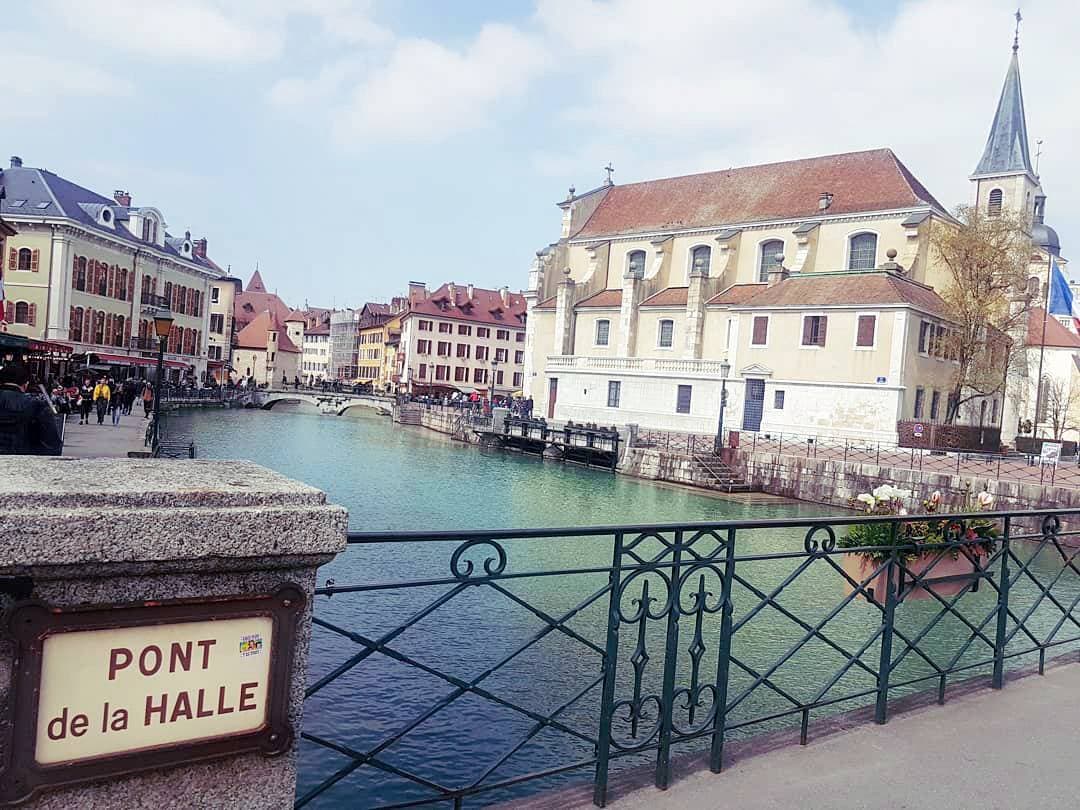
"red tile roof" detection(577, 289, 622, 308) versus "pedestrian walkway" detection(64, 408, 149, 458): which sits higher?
"red tile roof" detection(577, 289, 622, 308)

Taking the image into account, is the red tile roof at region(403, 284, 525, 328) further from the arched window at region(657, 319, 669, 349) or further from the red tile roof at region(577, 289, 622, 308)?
the arched window at region(657, 319, 669, 349)

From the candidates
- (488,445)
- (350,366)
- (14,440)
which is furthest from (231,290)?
(14,440)

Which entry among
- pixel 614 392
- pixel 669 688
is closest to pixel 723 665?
pixel 669 688

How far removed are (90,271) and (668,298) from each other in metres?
30.9

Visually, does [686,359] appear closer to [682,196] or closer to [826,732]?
[682,196]

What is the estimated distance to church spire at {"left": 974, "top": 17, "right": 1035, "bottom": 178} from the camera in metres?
53.3

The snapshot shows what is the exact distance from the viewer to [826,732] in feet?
14.1

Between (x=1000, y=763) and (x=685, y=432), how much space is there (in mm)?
37312

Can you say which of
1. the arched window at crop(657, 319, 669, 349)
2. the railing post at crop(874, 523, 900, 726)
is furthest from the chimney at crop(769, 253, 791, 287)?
the railing post at crop(874, 523, 900, 726)

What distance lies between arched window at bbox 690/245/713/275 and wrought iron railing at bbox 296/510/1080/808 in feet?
119

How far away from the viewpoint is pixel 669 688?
3713mm

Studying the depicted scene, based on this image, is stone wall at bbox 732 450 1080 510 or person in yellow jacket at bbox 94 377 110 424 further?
person in yellow jacket at bbox 94 377 110 424

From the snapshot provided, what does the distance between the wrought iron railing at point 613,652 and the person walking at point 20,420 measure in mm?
2870

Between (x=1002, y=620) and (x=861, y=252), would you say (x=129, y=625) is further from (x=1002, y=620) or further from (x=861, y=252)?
(x=861, y=252)
